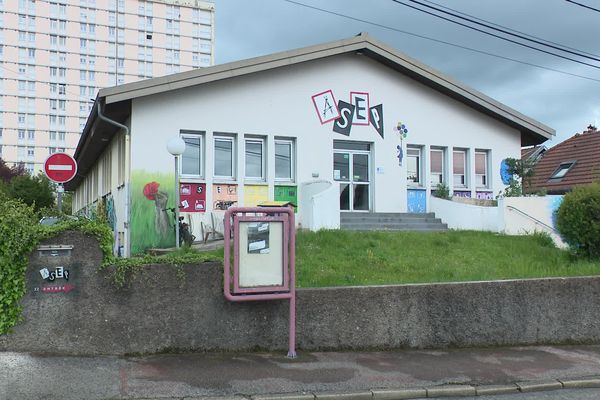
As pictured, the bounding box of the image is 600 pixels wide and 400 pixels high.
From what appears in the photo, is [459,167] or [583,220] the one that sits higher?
[459,167]

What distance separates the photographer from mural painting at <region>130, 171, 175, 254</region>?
15.8 metres

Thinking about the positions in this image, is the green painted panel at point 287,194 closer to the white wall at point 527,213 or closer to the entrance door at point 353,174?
the entrance door at point 353,174

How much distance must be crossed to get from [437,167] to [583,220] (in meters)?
9.07

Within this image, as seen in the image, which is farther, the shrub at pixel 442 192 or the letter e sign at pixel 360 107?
the shrub at pixel 442 192

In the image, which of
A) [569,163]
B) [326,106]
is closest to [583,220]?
[326,106]

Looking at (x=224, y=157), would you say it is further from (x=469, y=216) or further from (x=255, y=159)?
(x=469, y=216)

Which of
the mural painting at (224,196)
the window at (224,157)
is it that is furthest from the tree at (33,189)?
the mural painting at (224,196)

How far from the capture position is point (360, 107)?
18.9 meters

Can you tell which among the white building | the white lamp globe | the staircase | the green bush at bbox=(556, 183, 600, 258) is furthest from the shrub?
the white lamp globe

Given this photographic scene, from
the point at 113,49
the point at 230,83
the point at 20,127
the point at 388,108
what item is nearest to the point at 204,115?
the point at 230,83

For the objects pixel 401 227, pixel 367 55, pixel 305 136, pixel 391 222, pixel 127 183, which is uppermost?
pixel 367 55

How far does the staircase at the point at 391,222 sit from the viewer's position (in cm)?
1767

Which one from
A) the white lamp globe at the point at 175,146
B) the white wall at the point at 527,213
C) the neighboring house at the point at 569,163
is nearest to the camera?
the white lamp globe at the point at 175,146

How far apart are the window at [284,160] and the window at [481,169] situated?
23.8 ft
